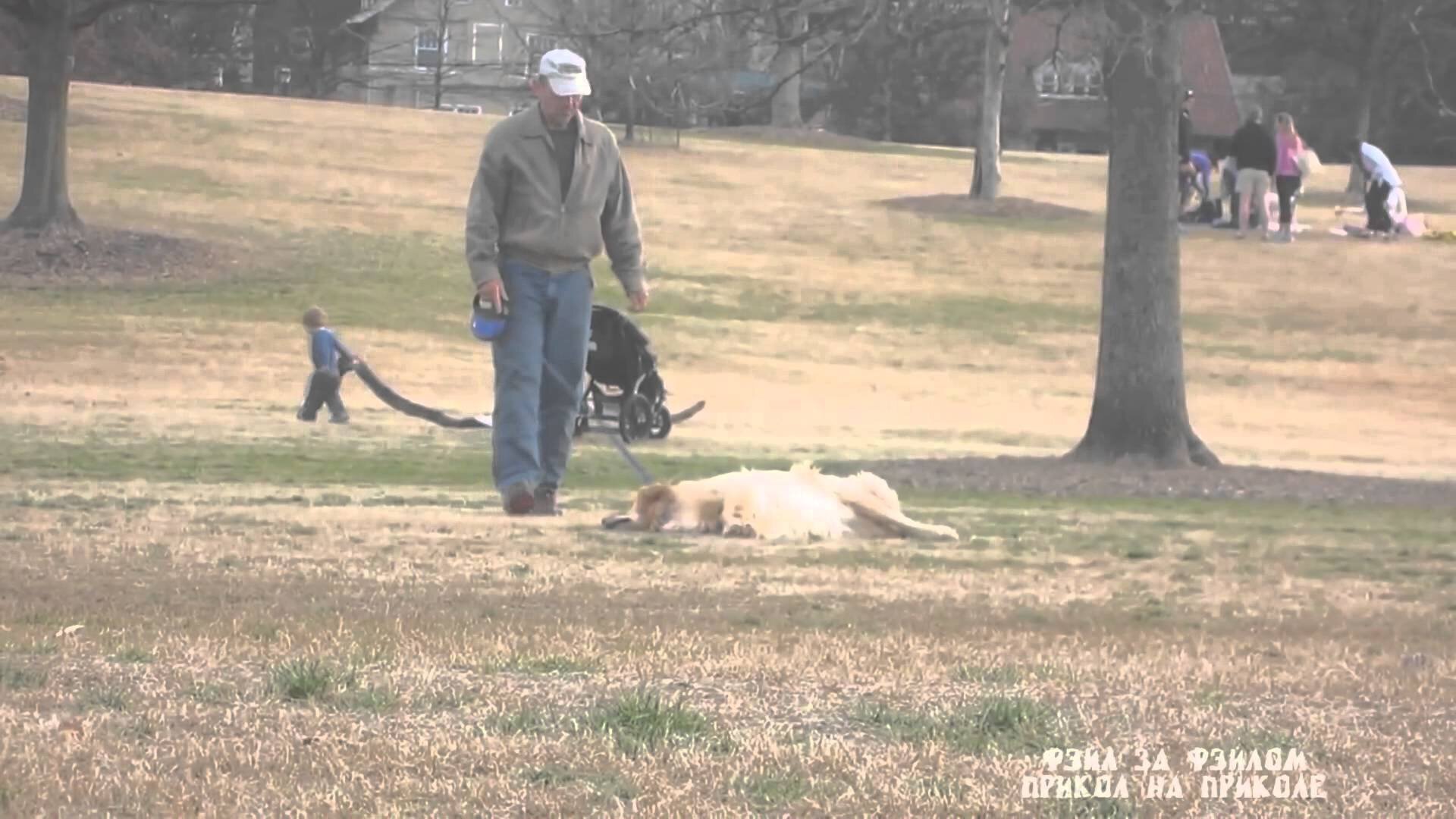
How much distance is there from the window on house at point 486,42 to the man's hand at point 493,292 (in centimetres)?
5655

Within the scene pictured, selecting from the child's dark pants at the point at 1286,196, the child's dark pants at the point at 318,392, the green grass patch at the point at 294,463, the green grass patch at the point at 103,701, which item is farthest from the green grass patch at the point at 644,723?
the child's dark pants at the point at 1286,196

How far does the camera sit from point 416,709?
5043 mm

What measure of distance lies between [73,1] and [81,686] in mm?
24259

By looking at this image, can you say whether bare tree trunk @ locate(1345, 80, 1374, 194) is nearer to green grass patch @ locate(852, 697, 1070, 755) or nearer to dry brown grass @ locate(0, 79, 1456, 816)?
dry brown grass @ locate(0, 79, 1456, 816)

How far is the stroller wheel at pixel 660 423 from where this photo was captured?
1805 cm

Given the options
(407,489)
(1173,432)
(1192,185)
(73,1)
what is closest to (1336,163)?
(1192,185)

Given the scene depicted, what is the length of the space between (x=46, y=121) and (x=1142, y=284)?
1742cm

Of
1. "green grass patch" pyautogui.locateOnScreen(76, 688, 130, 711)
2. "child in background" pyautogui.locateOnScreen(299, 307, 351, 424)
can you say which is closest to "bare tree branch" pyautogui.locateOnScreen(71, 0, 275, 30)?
"child in background" pyautogui.locateOnScreen(299, 307, 351, 424)

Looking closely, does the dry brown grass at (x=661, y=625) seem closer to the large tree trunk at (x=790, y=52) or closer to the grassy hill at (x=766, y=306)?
the grassy hill at (x=766, y=306)

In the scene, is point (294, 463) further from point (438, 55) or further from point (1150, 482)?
point (438, 55)

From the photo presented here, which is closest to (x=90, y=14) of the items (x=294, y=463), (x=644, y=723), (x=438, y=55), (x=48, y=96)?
(x=48, y=96)

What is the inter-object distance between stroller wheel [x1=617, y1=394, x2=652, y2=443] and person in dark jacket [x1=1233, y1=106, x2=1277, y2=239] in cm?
2027

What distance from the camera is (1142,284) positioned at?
51.1 ft

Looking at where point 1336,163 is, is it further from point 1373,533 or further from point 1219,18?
point 1373,533
